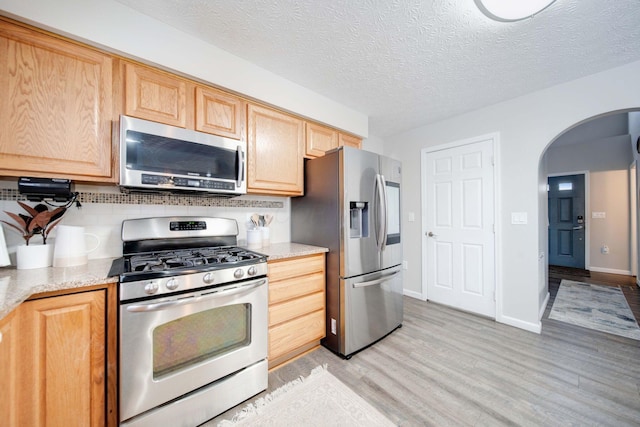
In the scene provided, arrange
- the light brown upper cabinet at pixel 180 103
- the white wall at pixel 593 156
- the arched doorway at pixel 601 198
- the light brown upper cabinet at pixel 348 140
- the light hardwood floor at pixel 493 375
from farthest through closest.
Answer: the white wall at pixel 593 156, the arched doorway at pixel 601 198, the light brown upper cabinet at pixel 348 140, the light brown upper cabinet at pixel 180 103, the light hardwood floor at pixel 493 375

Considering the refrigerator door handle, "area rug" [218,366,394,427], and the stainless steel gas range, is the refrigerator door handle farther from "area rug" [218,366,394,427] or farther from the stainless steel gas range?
"area rug" [218,366,394,427]

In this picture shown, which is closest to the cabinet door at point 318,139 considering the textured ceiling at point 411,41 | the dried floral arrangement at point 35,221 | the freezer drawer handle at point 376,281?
the textured ceiling at point 411,41

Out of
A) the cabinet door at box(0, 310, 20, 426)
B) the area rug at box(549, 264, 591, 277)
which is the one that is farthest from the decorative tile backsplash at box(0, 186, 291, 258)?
the area rug at box(549, 264, 591, 277)

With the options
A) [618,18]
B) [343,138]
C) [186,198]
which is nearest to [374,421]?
[186,198]

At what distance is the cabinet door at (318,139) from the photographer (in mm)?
2412

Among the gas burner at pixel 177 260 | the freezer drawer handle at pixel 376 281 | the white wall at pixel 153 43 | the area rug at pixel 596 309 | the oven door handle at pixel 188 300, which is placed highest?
the white wall at pixel 153 43

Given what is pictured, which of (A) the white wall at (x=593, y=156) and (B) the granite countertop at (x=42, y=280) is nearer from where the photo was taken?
(B) the granite countertop at (x=42, y=280)

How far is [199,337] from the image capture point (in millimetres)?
1408

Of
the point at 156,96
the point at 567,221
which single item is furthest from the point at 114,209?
the point at 567,221

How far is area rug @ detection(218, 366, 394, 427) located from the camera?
1.38 metres

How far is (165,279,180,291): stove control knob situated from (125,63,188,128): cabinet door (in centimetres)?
108

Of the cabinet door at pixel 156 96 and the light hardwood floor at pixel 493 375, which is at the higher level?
the cabinet door at pixel 156 96

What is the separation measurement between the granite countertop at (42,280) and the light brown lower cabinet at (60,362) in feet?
0.22

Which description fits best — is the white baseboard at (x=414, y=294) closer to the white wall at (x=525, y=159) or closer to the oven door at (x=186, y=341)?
the white wall at (x=525, y=159)
